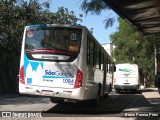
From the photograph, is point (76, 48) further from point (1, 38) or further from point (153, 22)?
point (1, 38)

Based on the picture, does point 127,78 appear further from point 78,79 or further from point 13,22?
point 78,79

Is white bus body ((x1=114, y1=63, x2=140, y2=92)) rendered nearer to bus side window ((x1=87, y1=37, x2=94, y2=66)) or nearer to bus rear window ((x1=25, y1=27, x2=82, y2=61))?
bus side window ((x1=87, y1=37, x2=94, y2=66))

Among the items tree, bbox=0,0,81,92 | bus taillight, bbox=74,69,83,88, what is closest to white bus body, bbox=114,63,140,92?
tree, bbox=0,0,81,92

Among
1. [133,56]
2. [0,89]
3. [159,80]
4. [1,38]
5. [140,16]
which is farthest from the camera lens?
[133,56]

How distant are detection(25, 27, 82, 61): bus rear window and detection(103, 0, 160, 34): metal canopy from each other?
2849 mm

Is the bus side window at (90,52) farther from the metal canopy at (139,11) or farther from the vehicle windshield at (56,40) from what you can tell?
the metal canopy at (139,11)

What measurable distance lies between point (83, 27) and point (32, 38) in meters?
1.98

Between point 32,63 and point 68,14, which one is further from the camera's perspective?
point 68,14

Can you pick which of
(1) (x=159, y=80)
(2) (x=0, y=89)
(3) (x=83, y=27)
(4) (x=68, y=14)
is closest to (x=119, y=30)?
(4) (x=68, y=14)

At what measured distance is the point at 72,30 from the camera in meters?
14.5

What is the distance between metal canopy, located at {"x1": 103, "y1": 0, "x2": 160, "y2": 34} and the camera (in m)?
9.21

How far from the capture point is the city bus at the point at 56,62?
14.0m

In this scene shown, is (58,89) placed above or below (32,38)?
below

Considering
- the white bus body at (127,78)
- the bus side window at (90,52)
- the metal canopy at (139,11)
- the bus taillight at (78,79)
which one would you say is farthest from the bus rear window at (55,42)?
the white bus body at (127,78)
